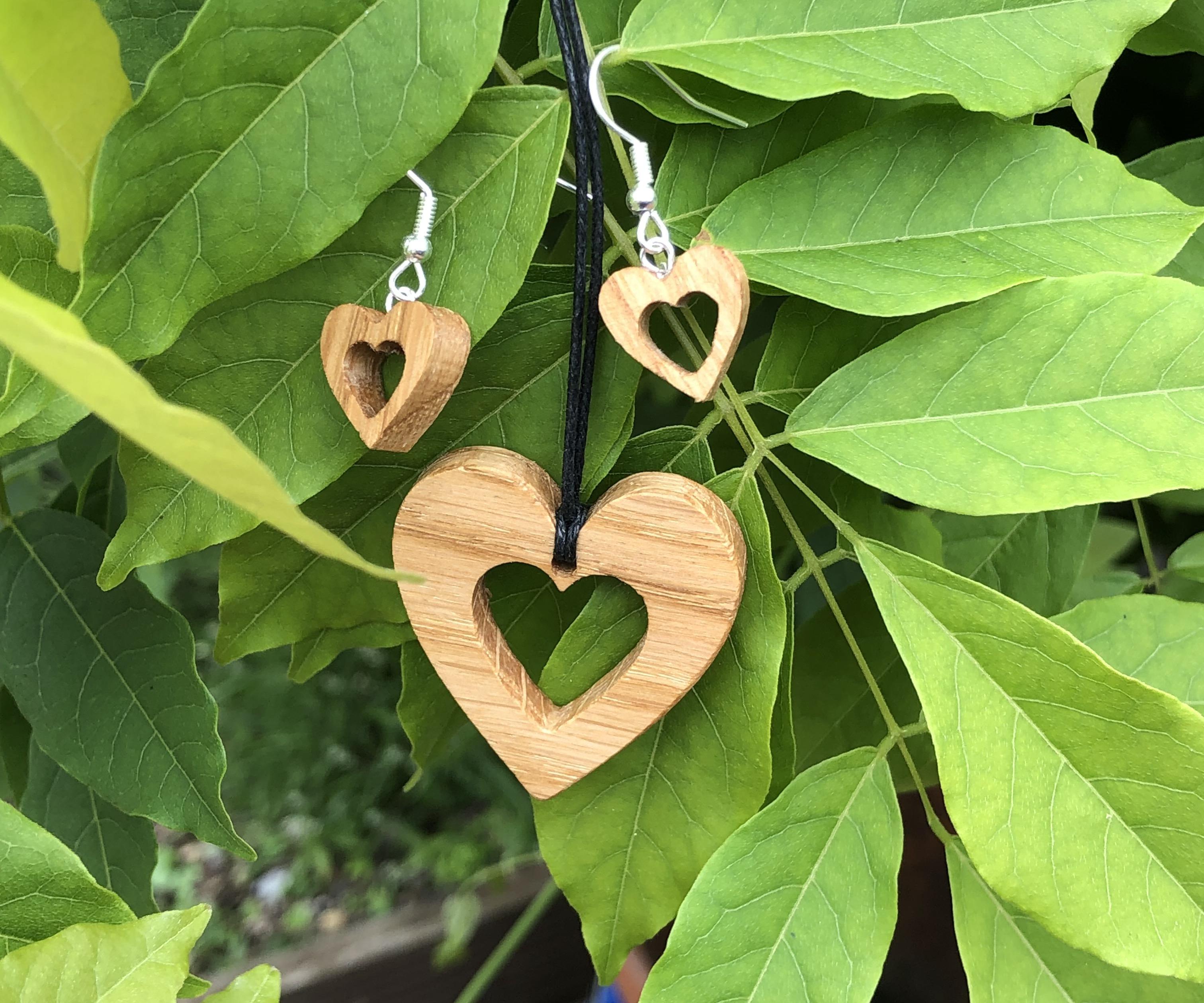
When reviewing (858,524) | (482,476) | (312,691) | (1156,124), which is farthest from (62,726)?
(312,691)

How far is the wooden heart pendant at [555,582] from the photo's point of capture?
0.35 m

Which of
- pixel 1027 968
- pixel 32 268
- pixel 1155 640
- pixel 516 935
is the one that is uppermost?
pixel 32 268

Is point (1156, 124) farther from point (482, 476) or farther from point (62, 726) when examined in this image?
point (62, 726)

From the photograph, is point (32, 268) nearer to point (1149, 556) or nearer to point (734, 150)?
point (734, 150)

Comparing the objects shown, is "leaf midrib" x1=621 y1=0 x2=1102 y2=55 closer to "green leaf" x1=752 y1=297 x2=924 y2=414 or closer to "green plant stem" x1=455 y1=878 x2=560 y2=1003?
"green leaf" x1=752 y1=297 x2=924 y2=414

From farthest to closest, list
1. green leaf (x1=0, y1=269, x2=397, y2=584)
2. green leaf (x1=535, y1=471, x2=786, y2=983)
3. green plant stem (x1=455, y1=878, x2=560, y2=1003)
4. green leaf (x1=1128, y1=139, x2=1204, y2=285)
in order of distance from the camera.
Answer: green plant stem (x1=455, y1=878, x2=560, y2=1003) → green leaf (x1=1128, y1=139, x2=1204, y2=285) → green leaf (x1=535, y1=471, x2=786, y2=983) → green leaf (x1=0, y1=269, x2=397, y2=584)

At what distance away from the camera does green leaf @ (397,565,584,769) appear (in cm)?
45

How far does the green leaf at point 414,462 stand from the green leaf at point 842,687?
0.20 metres

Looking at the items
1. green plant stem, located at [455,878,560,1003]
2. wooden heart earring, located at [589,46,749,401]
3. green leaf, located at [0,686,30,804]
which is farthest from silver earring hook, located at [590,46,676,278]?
green plant stem, located at [455,878,560,1003]

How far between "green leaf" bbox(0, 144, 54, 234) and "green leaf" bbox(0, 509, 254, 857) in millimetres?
178

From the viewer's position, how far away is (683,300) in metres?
0.34

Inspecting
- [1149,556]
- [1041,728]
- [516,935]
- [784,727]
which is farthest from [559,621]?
[516,935]

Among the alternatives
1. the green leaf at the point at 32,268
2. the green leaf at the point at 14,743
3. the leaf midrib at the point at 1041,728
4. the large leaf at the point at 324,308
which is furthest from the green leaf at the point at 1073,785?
the green leaf at the point at 14,743

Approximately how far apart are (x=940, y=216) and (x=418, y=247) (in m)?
0.20
